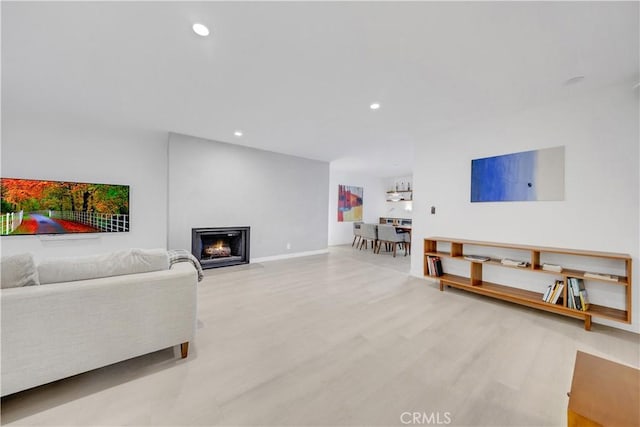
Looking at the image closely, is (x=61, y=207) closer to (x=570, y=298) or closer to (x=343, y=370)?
(x=343, y=370)

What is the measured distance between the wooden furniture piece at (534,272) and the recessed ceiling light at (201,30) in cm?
362

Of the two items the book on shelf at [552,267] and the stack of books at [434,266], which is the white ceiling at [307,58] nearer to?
the book on shelf at [552,267]

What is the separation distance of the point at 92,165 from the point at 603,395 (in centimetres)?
597

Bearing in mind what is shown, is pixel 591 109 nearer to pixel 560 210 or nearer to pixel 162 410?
pixel 560 210

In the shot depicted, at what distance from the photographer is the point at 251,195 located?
5.29 metres

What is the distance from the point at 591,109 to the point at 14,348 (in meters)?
5.17

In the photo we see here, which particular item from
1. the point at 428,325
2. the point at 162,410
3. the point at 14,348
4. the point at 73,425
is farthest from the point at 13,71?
the point at 428,325

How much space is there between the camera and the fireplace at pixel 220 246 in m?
4.60

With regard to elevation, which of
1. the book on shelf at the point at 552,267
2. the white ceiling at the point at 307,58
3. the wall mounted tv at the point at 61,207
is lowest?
the book on shelf at the point at 552,267

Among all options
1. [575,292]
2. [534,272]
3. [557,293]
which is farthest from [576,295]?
[534,272]

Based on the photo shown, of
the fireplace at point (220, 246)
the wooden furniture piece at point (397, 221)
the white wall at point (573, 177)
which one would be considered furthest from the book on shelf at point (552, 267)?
the wooden furniture piece at point (397, 221)

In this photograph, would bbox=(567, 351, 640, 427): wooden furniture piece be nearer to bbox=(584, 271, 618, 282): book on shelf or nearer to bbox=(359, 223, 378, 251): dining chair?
bbox=(584, 271, 618, 282): book on shelf

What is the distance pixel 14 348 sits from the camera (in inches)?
52.6

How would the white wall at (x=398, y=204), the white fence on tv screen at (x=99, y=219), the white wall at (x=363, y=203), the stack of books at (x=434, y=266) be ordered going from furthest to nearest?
the white wall at (x=398, y=204)
the white wall at (x=363, y=203)
the white fence on tv screen at (x=99, y=219)
the stack of books at (x=434, y=266)
